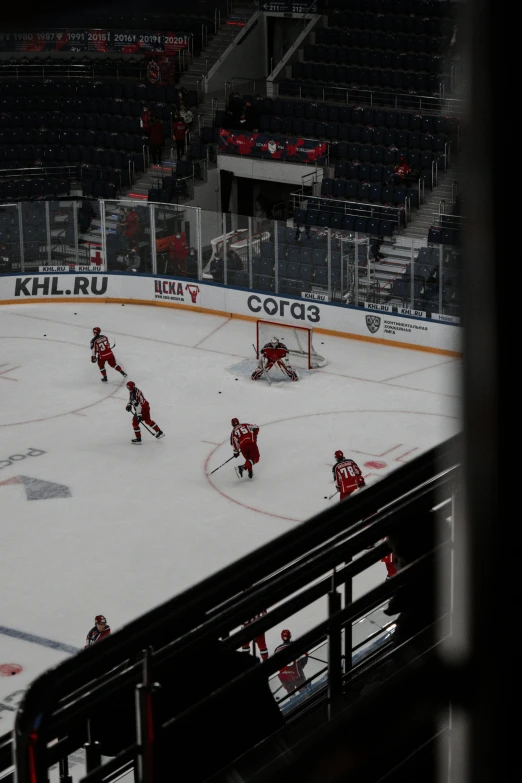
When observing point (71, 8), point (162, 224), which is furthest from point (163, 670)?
point (162, 224)

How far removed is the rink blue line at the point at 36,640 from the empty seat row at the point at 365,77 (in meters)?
16.3

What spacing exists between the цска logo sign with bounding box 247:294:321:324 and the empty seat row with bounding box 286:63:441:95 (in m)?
6.43

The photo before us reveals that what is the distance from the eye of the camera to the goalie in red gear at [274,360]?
17484 mm

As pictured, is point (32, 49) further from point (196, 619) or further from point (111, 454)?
point (196, 619)

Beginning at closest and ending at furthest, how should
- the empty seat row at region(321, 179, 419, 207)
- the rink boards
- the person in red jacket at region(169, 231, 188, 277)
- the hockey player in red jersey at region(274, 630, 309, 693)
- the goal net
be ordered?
the hockey player in red jersey at region(274, 630, 309, 693), the goal net, the rink boards, the person in red jacket at region(169, 231, 188, 277), the empty seat row at region(321, 179, 419, 207)

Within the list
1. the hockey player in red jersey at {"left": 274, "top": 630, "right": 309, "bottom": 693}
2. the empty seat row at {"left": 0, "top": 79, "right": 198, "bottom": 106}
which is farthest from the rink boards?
the hockey player in red jersey at {"left": 274, "top": 630, "right": 309, "bottom": 693}

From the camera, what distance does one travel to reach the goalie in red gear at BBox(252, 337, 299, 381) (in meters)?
17.5

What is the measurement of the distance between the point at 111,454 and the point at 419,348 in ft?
20.2

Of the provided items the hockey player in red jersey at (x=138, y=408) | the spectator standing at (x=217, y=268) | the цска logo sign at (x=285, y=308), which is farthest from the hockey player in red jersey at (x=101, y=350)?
the spectator standing at (x=217, y=268)

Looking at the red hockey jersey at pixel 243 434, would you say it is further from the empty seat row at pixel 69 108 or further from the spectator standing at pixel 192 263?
the empty seat row at pixel 69 108

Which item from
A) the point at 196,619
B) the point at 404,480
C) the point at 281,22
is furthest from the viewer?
the point at 281,22

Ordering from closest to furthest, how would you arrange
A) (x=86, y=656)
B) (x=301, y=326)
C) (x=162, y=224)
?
(x=86, y=656)
(x=301, y=326)
(x=162, y=224)

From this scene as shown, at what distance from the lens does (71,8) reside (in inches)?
32.1

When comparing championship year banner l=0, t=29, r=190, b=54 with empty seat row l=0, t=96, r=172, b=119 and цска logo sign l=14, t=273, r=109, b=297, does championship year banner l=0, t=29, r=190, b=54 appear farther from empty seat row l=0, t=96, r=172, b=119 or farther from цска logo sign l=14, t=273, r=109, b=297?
цска logo sign l=14, t=273, r=109, b=297
